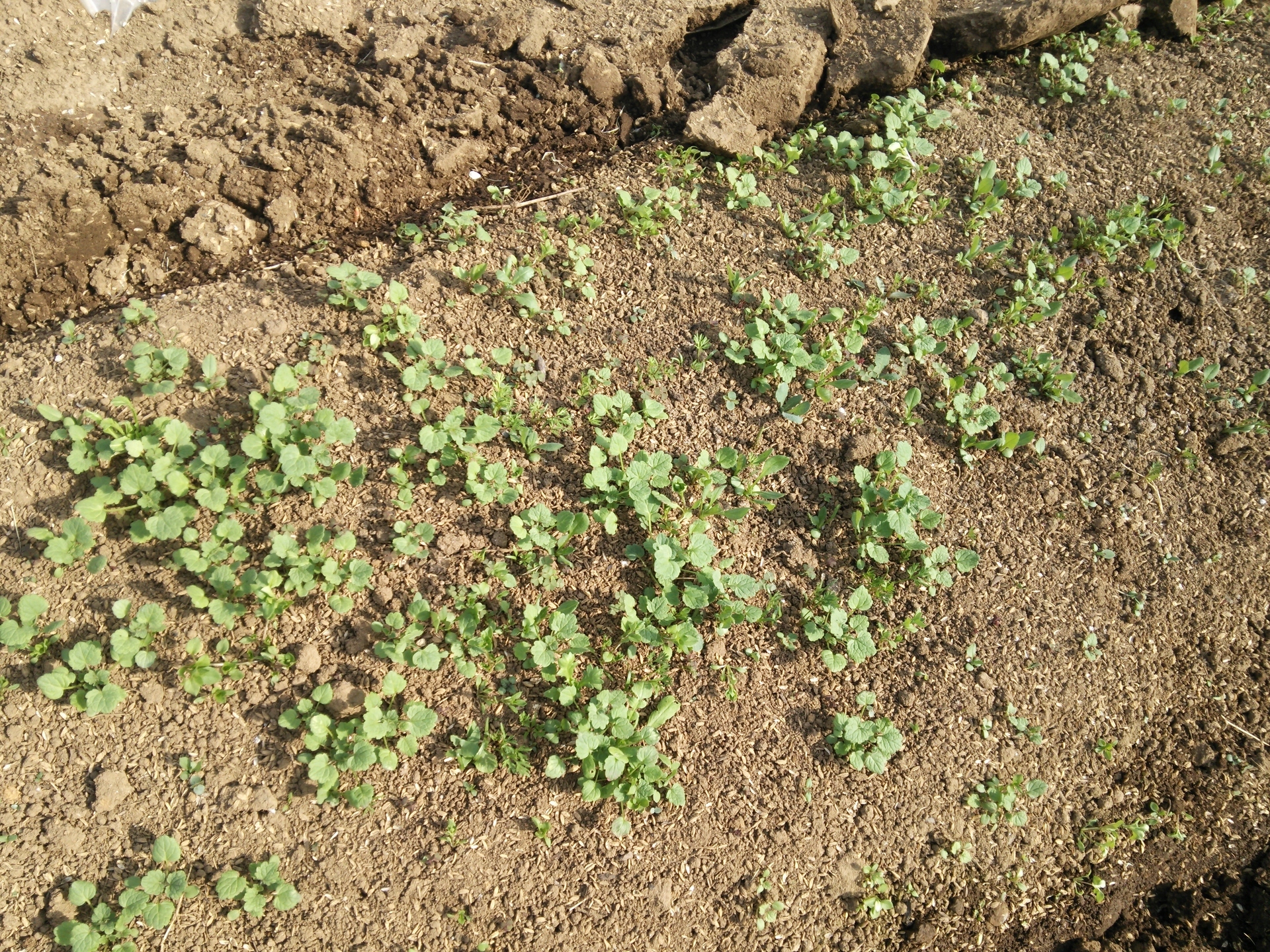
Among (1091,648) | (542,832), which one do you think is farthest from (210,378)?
(1091,648)

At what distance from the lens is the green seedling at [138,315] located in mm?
3018

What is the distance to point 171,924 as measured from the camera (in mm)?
2328

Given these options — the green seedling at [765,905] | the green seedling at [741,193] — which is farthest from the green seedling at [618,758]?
the green seedling at [741,193]

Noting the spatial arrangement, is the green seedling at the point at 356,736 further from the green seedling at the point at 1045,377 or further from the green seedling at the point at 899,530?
the green seedling at the point at 1045,377

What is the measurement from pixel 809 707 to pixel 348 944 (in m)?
1.58

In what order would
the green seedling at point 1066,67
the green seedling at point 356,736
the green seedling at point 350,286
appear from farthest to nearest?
the green seedling at point 1066,67 < the green seedling at point 350,286 < the green seedling at point 356,736

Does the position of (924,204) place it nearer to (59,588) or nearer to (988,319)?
(988,319)

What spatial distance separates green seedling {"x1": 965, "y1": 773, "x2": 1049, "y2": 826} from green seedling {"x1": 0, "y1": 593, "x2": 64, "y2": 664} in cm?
299

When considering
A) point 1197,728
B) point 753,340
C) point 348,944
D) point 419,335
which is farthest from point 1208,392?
point 348,944

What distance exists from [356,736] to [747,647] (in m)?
1.29

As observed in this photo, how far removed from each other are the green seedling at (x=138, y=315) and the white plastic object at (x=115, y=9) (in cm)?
166

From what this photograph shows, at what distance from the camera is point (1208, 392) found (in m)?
3.53

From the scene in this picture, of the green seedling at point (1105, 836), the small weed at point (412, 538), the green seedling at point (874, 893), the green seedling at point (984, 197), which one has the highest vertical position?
the green seedling at point (984, 197)

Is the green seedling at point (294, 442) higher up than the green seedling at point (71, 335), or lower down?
higher up
